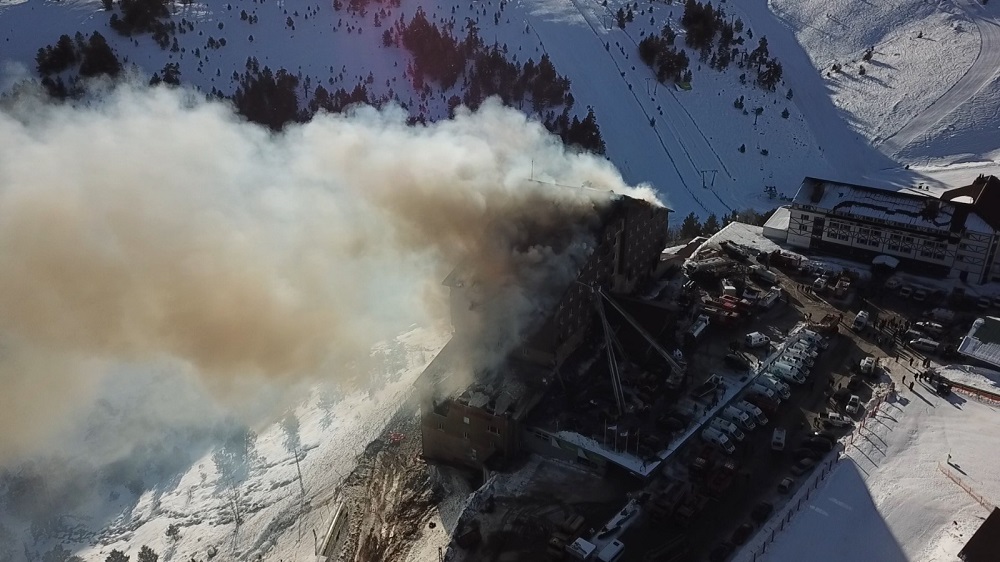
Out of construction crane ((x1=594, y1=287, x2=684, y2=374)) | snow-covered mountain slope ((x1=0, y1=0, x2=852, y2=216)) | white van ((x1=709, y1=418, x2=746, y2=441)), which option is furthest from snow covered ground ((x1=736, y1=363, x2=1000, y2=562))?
snow-covered mountain slope ((x1=0, y1=0, x2=852, y2=216))

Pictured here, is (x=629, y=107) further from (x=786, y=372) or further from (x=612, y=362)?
(x=612, y=362)

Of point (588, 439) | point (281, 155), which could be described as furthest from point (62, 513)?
point (588, 439)

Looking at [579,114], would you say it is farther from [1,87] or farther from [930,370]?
[1,87]

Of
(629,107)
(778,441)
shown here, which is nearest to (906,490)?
(778,441)

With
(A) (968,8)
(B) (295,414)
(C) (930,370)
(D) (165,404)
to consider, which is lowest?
(D) (165,404)

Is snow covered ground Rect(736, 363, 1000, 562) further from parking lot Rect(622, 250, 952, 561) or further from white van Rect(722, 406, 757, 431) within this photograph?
white van Rect(722, 406, 757, 431)

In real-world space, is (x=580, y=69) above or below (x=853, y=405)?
above
